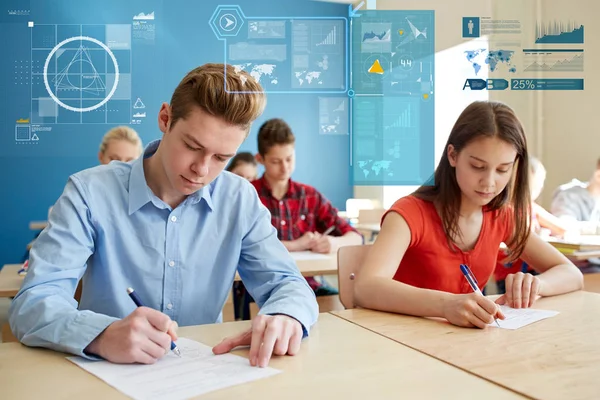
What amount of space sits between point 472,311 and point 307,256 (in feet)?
4.76

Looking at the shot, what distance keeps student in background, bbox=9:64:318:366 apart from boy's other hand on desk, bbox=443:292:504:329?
0.28m

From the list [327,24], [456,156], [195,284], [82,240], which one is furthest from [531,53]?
[82,240]

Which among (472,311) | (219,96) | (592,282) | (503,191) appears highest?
(219,96)

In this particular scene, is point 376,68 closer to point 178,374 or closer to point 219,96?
point 219,96

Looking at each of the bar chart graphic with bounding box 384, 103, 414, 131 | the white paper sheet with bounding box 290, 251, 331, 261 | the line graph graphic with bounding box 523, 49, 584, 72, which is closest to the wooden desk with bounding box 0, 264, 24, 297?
the white paper sheet with bounding box 290, 251, 331, 261

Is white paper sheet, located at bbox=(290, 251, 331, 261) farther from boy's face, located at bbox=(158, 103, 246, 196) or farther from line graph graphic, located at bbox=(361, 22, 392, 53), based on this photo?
boy's face, located at bbox=(158, 103, 246, 196)

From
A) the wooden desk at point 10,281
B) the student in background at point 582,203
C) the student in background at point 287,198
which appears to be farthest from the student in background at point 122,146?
the student in background at point 582,203

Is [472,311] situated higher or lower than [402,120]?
lower

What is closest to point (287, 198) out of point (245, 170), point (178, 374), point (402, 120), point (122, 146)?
point (122, 146)

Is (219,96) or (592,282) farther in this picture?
(592,282)

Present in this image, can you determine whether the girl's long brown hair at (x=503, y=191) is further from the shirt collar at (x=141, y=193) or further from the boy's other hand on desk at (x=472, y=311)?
the shirt collar at (x=141, y=193)

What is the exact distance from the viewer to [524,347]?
1040 millimetres

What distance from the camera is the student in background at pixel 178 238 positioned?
1086 millimetres

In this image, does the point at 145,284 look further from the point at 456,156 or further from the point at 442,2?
the point at 442,2
